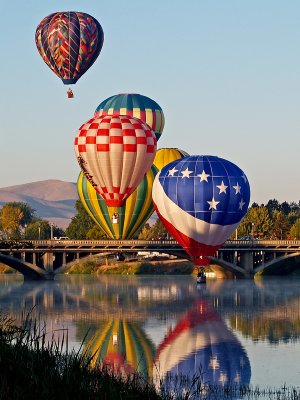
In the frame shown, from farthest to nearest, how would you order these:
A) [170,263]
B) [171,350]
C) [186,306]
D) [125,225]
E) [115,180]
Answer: [170,263] → [125,225] → [115,180] → [186,306] → [171,350]

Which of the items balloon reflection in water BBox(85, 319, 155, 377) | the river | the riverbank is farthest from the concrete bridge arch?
balloon reflection in water BBox(85, 319, 155, 377)

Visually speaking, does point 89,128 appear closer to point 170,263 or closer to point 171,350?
point 171,350

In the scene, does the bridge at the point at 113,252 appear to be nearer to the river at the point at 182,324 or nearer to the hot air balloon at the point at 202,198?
the river at the point at 182,324

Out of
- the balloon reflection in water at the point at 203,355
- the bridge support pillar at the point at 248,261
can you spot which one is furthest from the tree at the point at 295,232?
the balloon reflection in water at the point at 203,355

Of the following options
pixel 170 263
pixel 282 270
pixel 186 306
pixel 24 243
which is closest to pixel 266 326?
pixel 186 306

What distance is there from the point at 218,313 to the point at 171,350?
89.3ft

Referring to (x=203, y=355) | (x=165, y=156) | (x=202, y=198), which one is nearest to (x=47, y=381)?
(x=203, y=355)

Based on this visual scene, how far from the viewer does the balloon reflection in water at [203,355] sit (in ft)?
172

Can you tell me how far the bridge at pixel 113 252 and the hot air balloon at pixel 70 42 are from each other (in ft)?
92.9

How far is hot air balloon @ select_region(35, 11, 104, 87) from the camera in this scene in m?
113

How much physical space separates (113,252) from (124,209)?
6.69 metres

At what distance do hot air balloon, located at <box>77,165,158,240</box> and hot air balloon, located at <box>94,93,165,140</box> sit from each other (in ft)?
23.4

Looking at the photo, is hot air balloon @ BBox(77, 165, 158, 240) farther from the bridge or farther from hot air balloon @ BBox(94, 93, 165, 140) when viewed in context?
hot air balloon @ BBox(94, 93, 165, 140)

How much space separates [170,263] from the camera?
631 ft
